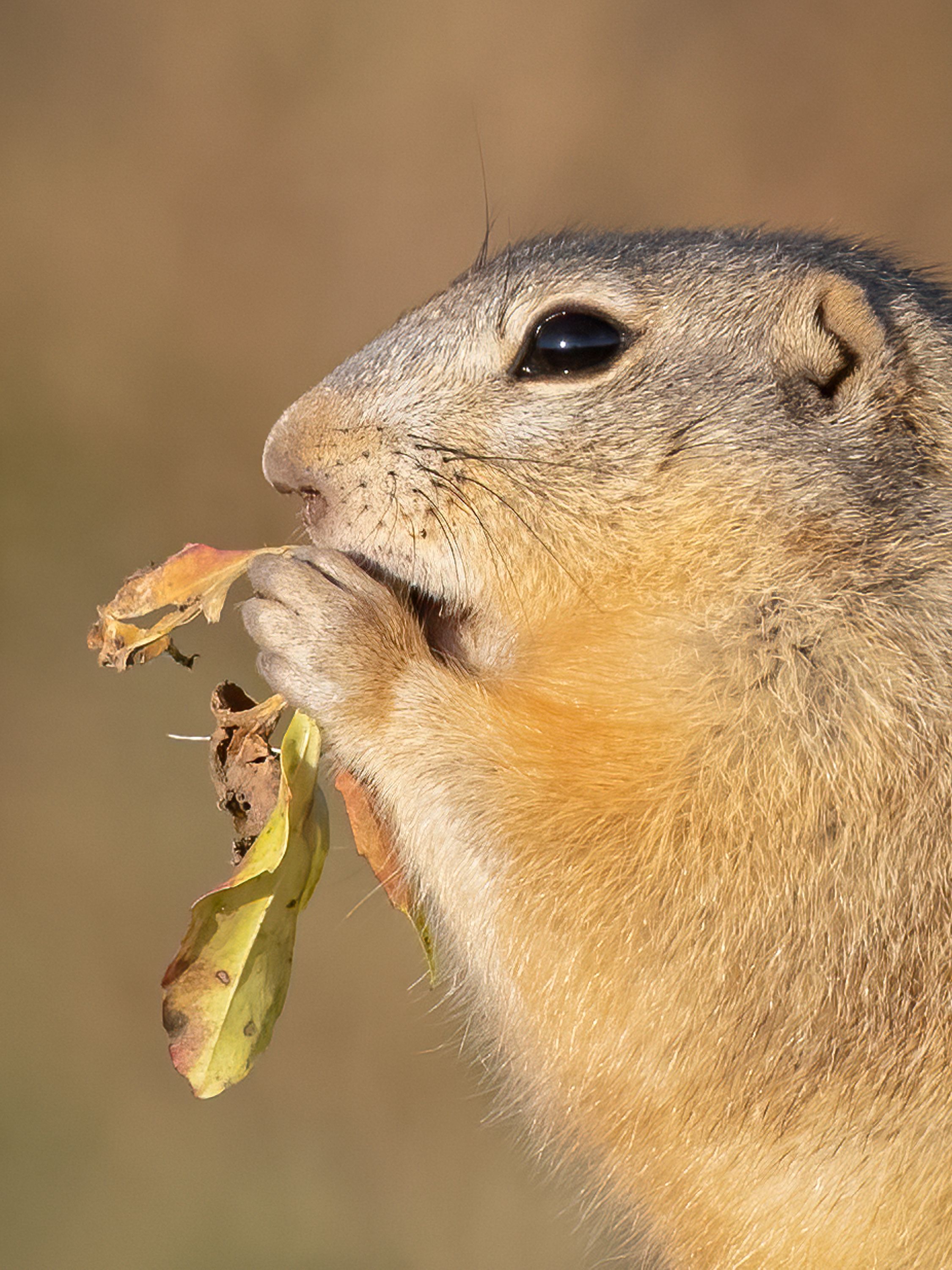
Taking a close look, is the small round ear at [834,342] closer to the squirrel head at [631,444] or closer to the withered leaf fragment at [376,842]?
the squirrel head at [631,444]

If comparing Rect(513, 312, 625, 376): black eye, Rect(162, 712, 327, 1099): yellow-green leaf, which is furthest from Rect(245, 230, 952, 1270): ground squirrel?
Rect(162, 712, 327, 1099): yellow-green leaf

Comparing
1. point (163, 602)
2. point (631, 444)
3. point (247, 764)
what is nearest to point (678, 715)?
point (631, 444)

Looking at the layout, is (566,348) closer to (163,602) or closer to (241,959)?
(163,602)

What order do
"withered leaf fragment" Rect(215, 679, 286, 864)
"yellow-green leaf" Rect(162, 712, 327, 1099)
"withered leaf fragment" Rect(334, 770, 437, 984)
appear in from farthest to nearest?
1. "withered leaf fragment" Rect(334, 770, 437, 984)
2. "withered leaf fragment" Rect(215, 679, 286, 864)
3. "yellow-green leaf" Rect(162, 712, 327, 1099)

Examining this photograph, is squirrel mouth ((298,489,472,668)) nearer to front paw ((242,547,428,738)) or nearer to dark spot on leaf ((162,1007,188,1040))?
front paw ((242,547,428,738))

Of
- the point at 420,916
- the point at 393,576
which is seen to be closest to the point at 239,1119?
the point at 420,916

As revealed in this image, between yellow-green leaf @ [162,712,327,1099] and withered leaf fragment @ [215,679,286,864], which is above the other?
withered leaf fragment @ [215,679,286,864]

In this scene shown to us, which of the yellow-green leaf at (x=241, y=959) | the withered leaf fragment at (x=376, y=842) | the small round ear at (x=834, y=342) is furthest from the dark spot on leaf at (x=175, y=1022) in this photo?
the small round ear at (x=834, y=342)
